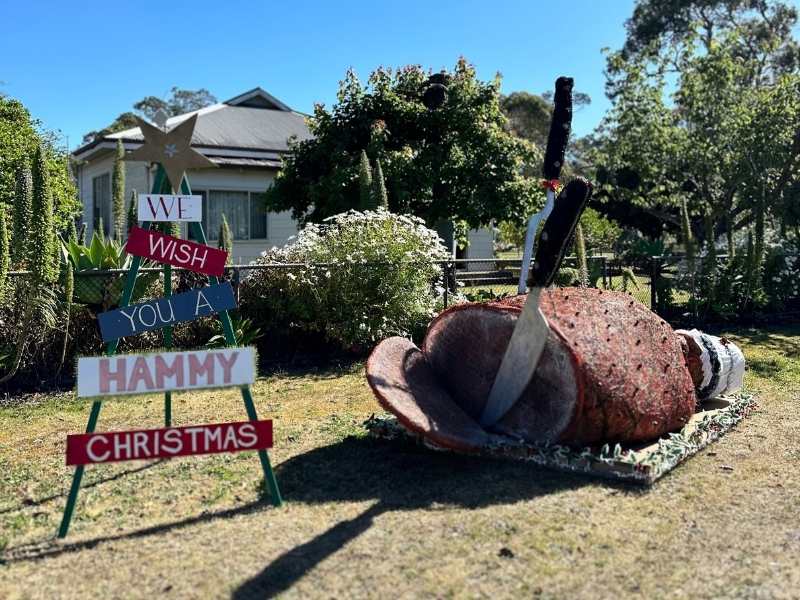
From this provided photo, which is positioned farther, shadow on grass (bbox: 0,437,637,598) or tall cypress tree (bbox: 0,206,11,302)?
tall cypress tree (bbox: 0,206,11,302)

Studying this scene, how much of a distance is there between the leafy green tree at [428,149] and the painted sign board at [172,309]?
27.8 feet

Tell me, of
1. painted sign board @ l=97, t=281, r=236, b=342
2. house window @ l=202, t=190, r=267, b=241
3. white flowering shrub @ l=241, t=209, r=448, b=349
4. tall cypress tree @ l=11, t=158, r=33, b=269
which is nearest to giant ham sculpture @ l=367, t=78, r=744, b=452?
painted sign board @ l=97, t=281, r=236, b=342

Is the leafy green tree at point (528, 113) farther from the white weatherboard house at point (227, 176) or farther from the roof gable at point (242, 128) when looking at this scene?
the white weatherboard house at point (227, 176)

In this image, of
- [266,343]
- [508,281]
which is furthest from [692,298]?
[266,343]

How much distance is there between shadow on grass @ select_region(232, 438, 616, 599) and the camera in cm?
385

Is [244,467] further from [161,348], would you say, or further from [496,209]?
[496,209]

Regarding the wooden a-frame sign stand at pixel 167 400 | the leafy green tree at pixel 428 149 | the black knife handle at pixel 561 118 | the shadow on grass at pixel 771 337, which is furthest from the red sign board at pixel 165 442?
the leafy green tree at pixel 428 149

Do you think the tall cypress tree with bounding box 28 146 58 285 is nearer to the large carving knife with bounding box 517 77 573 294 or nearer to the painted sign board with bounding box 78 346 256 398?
the painted sign board with bounding box 78 346 256 398

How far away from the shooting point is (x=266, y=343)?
352 inches

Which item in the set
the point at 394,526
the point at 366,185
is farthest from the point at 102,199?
the point at 394,526

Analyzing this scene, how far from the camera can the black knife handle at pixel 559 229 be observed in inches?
172

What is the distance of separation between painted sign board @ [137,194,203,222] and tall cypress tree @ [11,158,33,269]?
2570mm

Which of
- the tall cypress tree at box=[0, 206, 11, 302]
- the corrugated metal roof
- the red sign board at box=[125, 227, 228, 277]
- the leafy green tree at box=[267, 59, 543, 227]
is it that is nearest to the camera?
the red sign board at box=[125, 227, 228, 277]

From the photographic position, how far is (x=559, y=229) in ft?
14.4
